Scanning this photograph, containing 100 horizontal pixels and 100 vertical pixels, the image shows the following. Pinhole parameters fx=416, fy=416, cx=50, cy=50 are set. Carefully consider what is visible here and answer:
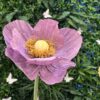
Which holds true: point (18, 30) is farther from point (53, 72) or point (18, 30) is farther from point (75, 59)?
point (75, 59)

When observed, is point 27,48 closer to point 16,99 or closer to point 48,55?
point 48,55

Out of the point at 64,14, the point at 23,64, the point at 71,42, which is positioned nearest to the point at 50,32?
the point at 71,42

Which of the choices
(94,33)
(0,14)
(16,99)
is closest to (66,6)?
(94,33)

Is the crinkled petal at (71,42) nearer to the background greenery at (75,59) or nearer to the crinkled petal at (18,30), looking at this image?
the crinkled petal at (18,30)

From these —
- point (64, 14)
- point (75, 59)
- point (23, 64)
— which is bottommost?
point (75, 59)

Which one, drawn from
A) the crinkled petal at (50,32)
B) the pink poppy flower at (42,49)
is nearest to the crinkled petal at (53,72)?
the pink poppy flower at (42,49)

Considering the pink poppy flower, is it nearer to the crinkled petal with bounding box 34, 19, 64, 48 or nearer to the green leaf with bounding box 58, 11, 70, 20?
the crinkled petal with bounding box 34, 19, 64, 48

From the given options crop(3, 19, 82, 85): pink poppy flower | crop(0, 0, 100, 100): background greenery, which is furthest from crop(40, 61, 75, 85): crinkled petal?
crop(0, 0, 100, 100): background greenery
